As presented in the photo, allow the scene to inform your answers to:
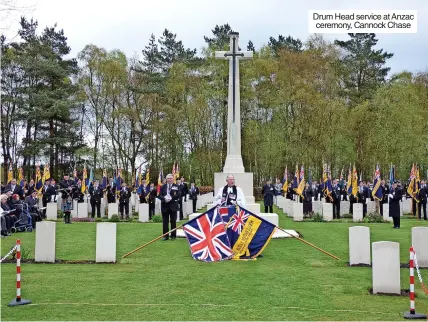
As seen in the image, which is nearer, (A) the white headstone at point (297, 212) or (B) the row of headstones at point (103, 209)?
(B) the row of headstones at point (103, 209)

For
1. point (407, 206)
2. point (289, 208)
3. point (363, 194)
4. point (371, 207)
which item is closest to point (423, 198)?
point (371, 207)

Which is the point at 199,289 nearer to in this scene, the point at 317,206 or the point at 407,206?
the point at 317,206

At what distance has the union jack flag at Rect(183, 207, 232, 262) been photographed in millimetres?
12227

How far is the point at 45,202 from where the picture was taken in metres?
27.6

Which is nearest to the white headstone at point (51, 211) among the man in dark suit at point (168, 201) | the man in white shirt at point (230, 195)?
the man in dark suit at point (168, 201)

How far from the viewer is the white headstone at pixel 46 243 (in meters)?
12.1

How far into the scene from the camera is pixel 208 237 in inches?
484

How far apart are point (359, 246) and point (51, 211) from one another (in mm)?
17752

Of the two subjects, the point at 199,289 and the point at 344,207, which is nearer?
the point at 199,289

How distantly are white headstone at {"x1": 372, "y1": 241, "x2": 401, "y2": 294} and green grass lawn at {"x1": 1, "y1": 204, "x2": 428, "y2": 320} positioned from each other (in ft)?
0.79

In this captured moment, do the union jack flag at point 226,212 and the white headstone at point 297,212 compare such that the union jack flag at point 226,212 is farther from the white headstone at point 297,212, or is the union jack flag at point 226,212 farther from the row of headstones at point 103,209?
the white headstone at point 297,212

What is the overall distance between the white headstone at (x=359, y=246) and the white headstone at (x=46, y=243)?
22.7ft

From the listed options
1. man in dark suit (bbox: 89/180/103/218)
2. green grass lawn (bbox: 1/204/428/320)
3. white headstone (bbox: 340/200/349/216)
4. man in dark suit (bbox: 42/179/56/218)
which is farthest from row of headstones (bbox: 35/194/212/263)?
white headstone (bbox: 340/200/349/216)

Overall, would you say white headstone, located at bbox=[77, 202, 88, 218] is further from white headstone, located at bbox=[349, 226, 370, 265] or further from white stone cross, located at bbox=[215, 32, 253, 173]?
white headstone, located at bbox=[349, 226, 370, 265]
